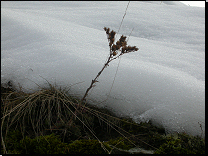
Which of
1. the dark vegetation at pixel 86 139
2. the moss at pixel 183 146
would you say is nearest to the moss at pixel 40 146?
the dark vegetation at pixel 86 139

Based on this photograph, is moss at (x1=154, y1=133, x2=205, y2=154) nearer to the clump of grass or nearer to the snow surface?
the snow surface

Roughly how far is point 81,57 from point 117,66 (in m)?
0.44

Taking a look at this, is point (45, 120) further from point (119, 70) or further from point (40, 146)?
point (119, 70)

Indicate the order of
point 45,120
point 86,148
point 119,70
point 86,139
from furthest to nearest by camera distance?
point 119,70 < point 45,120 < point 86,139 < point 86,148

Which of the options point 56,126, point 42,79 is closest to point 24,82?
point 42,79

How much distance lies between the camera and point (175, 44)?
290 centimetres

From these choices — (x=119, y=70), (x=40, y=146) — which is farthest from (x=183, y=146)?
(x=40, y=146)

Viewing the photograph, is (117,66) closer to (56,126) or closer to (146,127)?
(146,127)

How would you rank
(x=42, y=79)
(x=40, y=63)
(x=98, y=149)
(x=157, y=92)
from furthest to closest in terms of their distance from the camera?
(x=40, y=63) < (x=42, y=79) < (x=157, y=92) < (x=98, y=149)

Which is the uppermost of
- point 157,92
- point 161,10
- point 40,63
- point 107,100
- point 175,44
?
point 161,10

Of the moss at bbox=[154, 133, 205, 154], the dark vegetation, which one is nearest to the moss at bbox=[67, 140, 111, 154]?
the dark vegetation

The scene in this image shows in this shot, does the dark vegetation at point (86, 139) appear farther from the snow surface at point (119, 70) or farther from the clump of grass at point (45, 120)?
the snow surface at point (119, 70)

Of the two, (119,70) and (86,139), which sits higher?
(119,70)

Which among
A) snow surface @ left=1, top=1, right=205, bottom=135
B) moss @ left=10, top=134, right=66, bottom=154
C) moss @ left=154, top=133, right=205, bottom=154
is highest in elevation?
snow surface @ left=1, top=1, right=205, bottom=135
